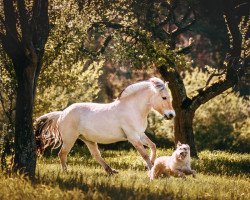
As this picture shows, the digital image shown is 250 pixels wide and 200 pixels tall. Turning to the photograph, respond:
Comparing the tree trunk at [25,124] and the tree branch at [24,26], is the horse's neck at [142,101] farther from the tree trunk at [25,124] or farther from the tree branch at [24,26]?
the tree branch at [24,26]

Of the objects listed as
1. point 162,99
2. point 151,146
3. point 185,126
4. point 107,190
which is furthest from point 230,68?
point 107,190

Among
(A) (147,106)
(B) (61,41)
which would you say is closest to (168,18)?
(B) (61,41)

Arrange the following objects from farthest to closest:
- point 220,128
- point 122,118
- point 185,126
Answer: point 220,128 < point 185,126 < point 122,118

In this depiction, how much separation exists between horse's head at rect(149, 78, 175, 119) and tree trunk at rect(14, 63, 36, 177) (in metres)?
2.86

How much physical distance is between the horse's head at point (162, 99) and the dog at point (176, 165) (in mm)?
799

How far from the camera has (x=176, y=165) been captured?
13406mm

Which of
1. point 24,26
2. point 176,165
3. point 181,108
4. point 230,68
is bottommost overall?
point 176,165

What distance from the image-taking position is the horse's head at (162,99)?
44.7 feet

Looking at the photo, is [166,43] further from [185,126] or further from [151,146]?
[151,146]

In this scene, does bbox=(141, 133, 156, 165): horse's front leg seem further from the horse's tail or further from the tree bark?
the tree bark

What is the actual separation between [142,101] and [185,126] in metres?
8.01

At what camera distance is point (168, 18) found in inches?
834

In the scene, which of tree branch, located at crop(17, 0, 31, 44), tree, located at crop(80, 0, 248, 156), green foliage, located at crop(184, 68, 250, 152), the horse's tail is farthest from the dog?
green foliage, located at crop(184, 68, 250, 152)

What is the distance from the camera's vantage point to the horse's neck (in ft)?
45.4
